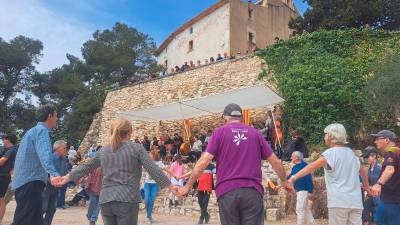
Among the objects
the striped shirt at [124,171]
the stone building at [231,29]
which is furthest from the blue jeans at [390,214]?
the stone building at [231,29]

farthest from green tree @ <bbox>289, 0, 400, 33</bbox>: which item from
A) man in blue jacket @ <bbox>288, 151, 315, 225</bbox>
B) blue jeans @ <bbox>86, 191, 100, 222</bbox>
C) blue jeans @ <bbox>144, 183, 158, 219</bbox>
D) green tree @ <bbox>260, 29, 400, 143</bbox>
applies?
blue jeans @ <bbox>86, 191, 100, 222</bbox>

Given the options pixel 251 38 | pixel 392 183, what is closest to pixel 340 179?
pixel 392 183

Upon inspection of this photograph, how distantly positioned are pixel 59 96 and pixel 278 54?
2278 cm

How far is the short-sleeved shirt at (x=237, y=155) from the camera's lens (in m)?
3.93

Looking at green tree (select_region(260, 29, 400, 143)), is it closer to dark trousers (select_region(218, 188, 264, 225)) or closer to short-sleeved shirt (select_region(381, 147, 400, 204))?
short-sleeved shirt (select_region(381, 147, 400, 204))

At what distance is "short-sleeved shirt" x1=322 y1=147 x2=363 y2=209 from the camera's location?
456cm

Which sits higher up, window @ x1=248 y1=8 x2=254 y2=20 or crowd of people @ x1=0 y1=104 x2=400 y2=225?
window @ x1=248 y1=8 x2=254 y2=20

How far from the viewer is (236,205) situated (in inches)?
152

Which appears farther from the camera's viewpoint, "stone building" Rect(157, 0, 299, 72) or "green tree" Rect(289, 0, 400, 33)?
"stone building" Rect(157, 0, 299, 72)

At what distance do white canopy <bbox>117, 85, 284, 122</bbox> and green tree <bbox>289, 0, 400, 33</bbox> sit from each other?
7.95 meters

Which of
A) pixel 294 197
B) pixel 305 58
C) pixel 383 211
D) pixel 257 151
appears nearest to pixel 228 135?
pixel 257 151

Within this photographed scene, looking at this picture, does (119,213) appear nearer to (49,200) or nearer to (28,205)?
(28,205)

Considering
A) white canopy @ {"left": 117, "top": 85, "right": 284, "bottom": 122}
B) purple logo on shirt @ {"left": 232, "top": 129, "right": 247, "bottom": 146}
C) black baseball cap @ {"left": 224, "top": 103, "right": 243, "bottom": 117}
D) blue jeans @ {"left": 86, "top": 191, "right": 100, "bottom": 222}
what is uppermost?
white canopy @ {"left": 117, "top": 85, "right": 284, "bottom": 122}

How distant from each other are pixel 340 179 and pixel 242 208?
1319mm
